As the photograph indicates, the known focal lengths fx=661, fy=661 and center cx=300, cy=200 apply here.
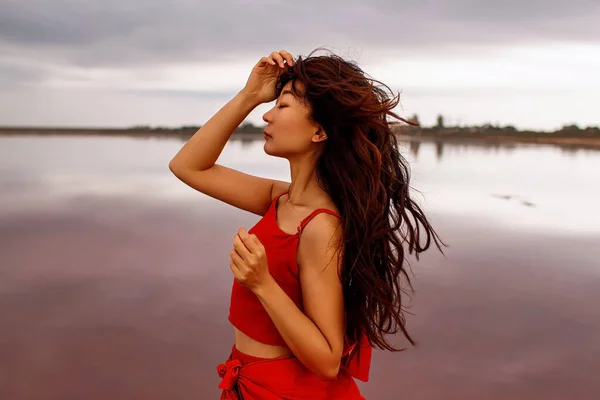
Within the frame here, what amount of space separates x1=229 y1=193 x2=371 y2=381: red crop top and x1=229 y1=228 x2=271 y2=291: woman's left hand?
6.9 inches

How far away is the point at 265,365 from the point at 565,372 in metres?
4.56

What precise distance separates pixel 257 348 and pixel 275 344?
7cm

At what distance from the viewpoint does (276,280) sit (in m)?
2.15

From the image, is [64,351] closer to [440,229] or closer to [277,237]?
[277,237]

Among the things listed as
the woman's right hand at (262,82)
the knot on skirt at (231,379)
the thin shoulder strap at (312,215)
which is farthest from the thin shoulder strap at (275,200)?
the knot on skirt at (231,379)

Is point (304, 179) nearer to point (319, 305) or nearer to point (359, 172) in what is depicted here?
point (359, 172)

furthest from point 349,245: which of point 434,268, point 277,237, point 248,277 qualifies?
point 434,268

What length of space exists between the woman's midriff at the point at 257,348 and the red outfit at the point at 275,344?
0.02 meters

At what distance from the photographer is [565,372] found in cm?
589

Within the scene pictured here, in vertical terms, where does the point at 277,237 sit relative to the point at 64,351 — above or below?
above

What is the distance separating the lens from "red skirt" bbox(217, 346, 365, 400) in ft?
7.15

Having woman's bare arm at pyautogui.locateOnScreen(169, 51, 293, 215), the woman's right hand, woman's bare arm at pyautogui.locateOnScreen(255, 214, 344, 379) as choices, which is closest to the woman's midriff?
woman's bare arm at pyautogui.locateOnScreen(255, 214, 344, 379)

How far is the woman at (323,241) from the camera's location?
206 cm

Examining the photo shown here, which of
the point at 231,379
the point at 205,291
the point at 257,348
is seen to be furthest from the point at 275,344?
the point at 205,291
